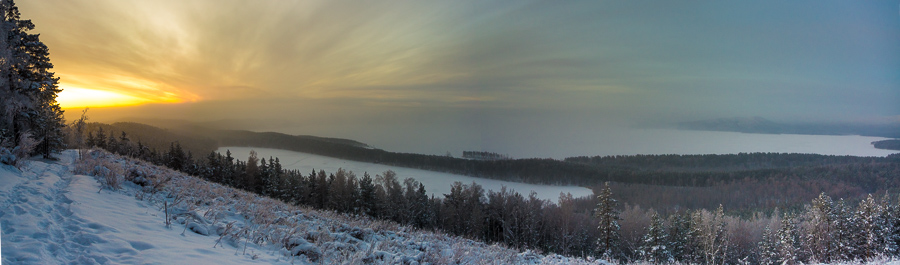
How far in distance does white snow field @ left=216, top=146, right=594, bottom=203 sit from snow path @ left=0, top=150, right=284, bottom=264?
189 feet

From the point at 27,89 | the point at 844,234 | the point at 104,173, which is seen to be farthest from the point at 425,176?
the point at 104,173

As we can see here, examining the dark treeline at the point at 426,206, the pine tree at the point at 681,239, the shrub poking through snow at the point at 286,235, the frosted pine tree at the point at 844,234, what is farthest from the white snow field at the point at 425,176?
the shrub poking through snow at the point at 286,235

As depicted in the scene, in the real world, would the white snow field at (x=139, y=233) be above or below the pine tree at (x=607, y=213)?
above

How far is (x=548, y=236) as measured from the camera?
1688 inches

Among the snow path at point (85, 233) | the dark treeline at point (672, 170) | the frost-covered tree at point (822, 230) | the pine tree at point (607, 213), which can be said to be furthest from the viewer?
the dark treeline at point (672, 170)

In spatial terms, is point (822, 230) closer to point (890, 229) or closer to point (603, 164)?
point (890, 229)

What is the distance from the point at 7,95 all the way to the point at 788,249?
4997 cm

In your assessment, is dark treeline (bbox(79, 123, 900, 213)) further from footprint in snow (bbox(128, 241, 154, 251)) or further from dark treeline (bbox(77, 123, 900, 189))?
footprint in snow (bbox(128, 241, 154, 251))

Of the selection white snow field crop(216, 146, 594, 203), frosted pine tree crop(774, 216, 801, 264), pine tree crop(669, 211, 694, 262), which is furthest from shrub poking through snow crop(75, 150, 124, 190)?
white snow field crop(216, 146, 594, 203)

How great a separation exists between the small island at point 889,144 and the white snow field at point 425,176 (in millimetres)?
100041

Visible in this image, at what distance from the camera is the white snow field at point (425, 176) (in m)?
71.1

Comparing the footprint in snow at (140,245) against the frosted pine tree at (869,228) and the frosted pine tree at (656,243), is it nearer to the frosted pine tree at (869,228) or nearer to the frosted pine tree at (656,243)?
the frosted pine tree at (656,243)

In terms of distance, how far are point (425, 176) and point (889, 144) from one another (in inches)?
5547

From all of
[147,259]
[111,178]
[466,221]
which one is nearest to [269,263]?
[147,259]
